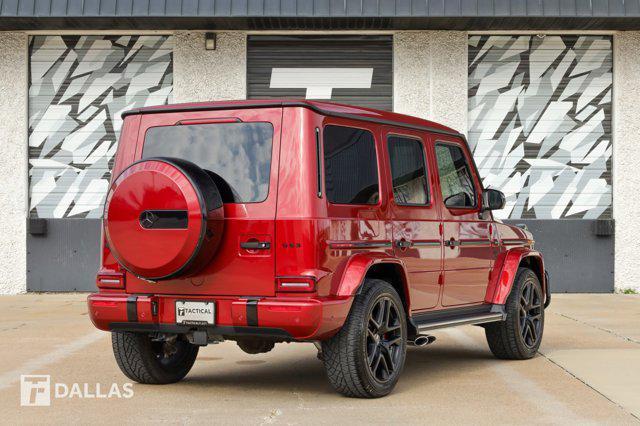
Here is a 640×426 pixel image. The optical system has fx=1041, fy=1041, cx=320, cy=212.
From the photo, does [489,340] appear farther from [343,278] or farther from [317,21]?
[317,21]

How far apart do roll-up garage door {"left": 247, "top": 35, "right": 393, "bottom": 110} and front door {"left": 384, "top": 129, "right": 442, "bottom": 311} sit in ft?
28.0

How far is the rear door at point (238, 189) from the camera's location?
684cm

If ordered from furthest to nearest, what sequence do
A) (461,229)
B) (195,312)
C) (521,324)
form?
(521,324) → (461,229) → (195,312)

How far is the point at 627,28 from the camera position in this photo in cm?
1664

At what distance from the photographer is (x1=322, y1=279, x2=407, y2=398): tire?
6.89 meters

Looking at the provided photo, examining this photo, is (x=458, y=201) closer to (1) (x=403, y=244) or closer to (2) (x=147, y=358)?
(1) (x=403, y=244)

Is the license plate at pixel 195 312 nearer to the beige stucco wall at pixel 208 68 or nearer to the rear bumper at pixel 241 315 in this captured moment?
the rear bumper at pixel 241 315

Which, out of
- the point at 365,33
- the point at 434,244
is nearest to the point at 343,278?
the point at 434,244

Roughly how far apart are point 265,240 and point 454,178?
2.53m

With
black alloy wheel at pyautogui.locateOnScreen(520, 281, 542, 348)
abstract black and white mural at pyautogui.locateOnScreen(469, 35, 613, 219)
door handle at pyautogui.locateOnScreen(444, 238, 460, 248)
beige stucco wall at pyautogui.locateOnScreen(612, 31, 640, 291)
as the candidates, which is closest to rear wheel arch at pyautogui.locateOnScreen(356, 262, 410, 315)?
door handle at pyautogui.locateOnScreen(444, 238, 460, 248)

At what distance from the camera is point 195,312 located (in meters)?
Answer: 6.95

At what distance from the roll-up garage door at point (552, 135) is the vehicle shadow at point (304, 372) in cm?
720

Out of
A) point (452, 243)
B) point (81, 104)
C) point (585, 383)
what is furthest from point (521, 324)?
point (81, 104)

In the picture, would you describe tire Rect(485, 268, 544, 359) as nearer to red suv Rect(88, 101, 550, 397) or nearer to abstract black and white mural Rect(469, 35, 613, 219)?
red suv Rect(88, 101, 550, 397)
